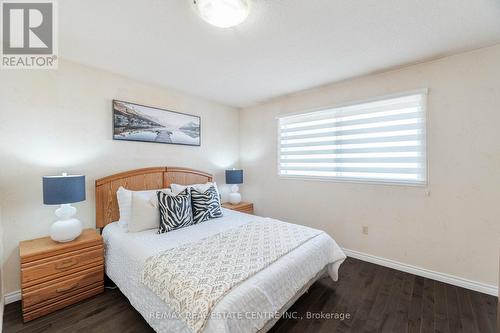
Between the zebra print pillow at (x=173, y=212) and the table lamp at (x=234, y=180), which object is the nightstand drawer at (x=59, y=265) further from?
the table lamp at (x=234, y=180)

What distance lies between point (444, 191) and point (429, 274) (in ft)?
3.11

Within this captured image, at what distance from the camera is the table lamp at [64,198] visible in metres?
1.85

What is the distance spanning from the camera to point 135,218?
2.18 metres

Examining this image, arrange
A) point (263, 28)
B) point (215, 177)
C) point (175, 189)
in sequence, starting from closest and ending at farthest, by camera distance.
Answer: point (263, 28), point (175, 189), point (215, 177)

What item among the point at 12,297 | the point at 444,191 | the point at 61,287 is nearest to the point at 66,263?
the point at 61,287

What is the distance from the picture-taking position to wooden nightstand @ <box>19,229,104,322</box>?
1725 millimetres

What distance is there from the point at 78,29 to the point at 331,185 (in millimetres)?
3270

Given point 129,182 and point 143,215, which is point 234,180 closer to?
point 129,182

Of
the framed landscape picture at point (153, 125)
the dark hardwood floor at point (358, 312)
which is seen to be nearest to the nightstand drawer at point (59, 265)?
the dark hardwood floor at point (358, 312)

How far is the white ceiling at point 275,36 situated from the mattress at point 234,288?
1.85 meters

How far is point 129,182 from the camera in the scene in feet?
→ 8.74

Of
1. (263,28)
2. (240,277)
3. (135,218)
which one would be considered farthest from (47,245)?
(263,28)

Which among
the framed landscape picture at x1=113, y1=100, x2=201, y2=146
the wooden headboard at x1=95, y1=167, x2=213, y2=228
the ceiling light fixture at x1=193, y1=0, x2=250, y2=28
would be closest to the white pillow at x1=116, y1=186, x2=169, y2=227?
the wooden headboard at x1=95, y1=167, x2=213, y2=228

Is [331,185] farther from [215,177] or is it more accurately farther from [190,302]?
[190,302]
